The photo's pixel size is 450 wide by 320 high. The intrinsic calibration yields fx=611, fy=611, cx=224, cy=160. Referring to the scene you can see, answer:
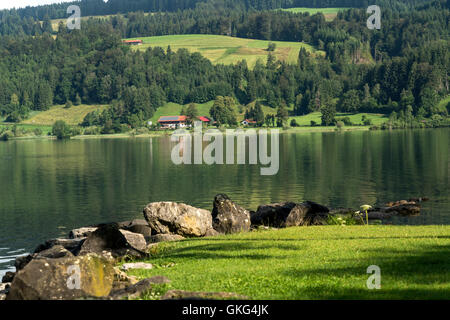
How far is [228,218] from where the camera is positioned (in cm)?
3200

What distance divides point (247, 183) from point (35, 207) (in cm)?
2661

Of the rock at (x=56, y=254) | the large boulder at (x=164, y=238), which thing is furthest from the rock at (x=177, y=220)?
the rock at (x=56, y=254)

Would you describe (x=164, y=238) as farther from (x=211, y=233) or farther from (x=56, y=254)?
(x=56, y=254)

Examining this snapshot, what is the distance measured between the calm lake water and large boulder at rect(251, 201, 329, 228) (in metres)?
11.7

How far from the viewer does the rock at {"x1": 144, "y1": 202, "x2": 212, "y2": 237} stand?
30750 mm

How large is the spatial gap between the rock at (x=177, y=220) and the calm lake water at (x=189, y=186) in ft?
27.8

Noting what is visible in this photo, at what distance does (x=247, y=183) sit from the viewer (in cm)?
7512

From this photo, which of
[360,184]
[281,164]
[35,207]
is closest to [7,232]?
[35,207]

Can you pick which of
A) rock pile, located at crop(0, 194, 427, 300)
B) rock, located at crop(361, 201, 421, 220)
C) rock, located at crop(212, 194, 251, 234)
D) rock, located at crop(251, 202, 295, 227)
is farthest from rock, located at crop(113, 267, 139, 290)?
rock, located at crop(361, 201, 421, 220)

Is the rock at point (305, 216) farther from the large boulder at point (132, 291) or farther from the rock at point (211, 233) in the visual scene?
the large boulder at point (132, 291)

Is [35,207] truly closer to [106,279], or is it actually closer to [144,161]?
[106,279]

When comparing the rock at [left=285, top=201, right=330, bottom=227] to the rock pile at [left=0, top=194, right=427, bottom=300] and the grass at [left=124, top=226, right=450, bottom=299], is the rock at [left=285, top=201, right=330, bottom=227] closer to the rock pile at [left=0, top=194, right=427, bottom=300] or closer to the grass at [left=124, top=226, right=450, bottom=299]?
the rock pile at [left=0, top=194, right=427, bottom=300]

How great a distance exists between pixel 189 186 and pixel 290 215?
41639mm
